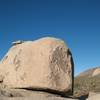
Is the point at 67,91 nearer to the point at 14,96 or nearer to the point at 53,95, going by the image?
the point at 53,95

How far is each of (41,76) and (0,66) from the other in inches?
114

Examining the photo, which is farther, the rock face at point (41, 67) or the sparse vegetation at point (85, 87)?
the sparse vegetation at point (85, 87)

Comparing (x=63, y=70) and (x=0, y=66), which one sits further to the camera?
(x=0, y=66)

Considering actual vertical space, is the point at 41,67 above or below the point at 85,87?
below

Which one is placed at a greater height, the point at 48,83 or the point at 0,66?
the point at 0,66

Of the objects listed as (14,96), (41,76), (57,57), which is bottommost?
(14,96)

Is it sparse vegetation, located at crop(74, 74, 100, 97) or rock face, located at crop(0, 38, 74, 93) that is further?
sparse vegetation, located at crop(74, 74, 100, 97)

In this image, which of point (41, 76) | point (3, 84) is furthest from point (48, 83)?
point (3, 84)

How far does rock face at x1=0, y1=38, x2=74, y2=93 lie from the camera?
15.0 m

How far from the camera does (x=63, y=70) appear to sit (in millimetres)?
15570

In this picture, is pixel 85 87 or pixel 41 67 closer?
pixel 41 67

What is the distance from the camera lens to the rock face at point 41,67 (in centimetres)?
1502

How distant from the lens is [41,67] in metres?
15.1

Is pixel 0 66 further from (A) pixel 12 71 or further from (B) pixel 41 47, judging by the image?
(B) pixel 41 47
